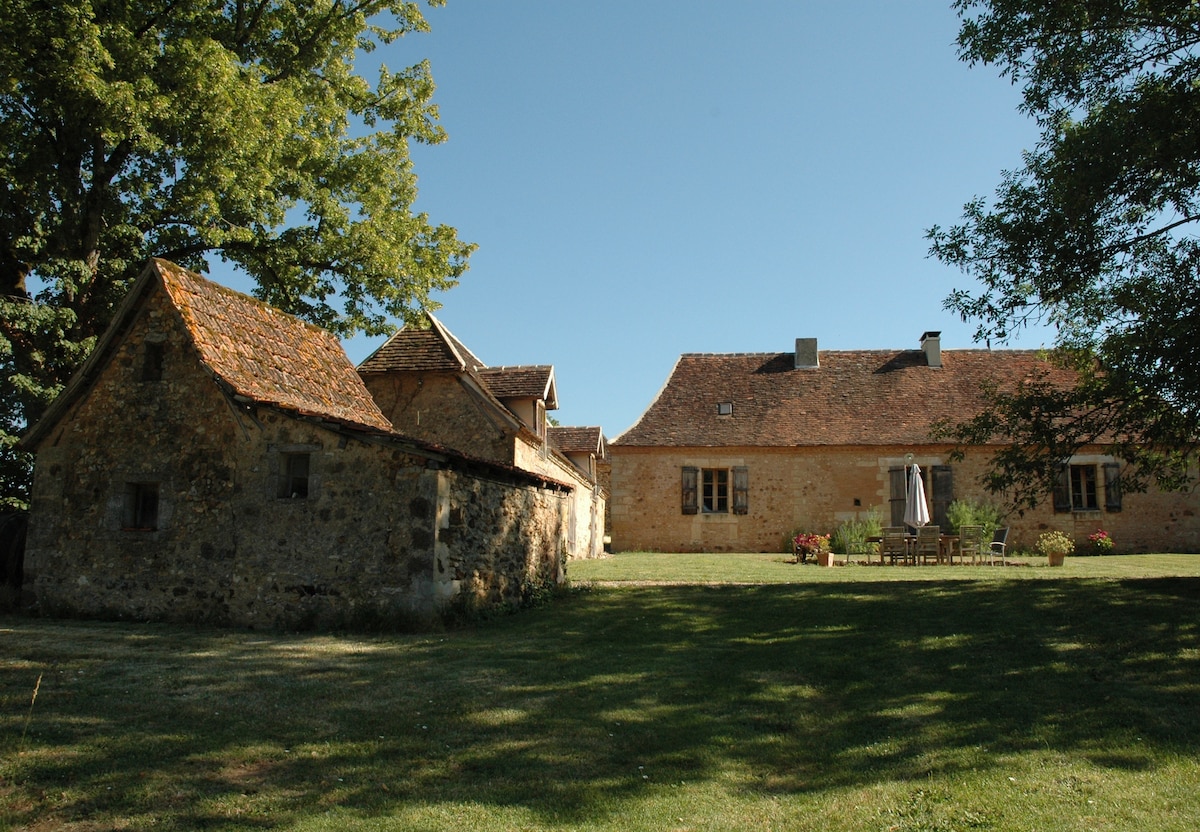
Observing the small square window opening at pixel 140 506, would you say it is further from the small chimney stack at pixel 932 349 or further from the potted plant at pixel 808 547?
the small chimney stack at pixel 932 349

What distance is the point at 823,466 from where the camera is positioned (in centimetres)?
2467

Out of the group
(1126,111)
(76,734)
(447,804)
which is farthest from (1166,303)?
(76,734)

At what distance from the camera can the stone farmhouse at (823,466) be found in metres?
23.8

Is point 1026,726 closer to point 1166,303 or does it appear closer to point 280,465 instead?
point 1166,303

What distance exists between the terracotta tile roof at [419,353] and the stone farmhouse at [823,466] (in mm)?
7494

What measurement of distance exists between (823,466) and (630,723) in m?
19.3

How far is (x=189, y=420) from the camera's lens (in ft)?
36.3

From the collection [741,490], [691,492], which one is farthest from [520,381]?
[741,490]

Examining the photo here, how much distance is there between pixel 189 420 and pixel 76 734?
6.13 m

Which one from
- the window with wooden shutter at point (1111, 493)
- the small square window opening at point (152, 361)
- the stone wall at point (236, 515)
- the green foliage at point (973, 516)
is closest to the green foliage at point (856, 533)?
the green foliage at point (973, 516)

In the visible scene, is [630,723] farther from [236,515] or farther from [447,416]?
[447,416]

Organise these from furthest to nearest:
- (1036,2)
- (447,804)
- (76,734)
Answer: (1036,2) → (76,734) → (447,804)

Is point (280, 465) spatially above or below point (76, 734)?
above

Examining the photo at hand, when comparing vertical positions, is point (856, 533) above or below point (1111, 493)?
below
